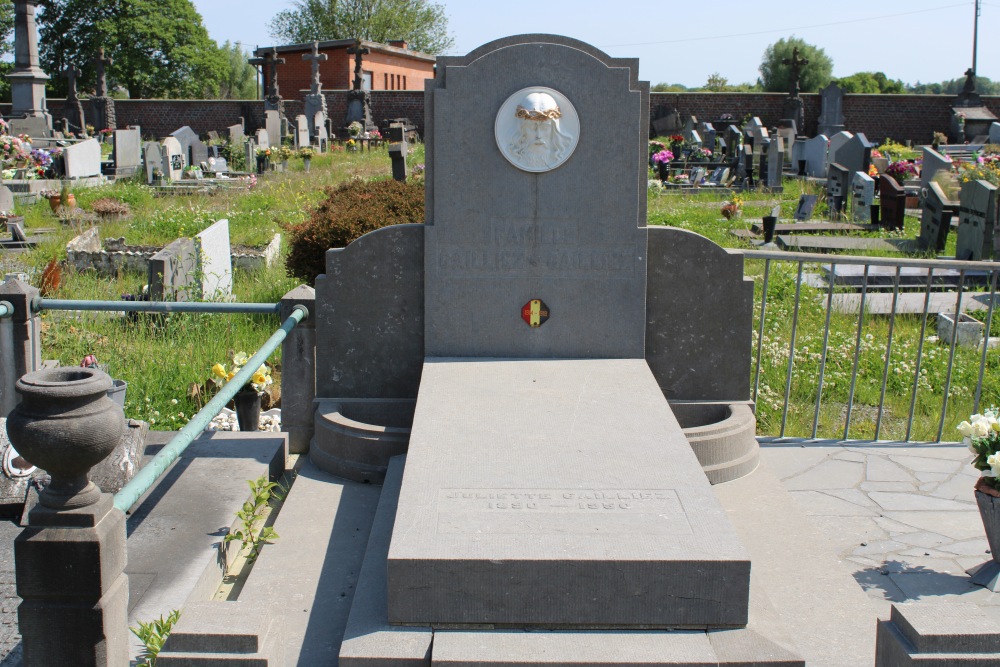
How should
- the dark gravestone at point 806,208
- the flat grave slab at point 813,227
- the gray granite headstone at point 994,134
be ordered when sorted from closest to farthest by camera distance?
the flat grave slab at point 813,227
the dark gravestone at point 806,208
the gray granite headstone at point 994,134

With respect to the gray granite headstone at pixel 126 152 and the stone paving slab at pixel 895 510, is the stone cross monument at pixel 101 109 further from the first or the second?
the stone paving slab at pixel 895 510

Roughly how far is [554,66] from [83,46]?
53040 millimetres

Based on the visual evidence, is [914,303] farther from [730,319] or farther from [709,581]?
[709,581]

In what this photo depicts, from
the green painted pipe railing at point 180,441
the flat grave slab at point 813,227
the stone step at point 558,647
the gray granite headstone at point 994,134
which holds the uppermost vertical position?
the gray granite headstone at point 994,134

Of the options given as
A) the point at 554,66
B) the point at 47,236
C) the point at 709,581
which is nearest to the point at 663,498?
the point at 709,581

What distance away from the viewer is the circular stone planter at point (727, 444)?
14.6 feet

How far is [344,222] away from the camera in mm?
9008

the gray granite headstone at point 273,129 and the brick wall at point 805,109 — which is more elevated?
the brick wall at point 805,109

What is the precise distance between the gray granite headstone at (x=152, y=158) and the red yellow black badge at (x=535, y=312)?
688 inches

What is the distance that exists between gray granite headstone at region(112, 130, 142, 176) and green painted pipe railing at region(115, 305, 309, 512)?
19.4 m

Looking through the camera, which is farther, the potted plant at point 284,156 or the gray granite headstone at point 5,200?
the potted plant at point 284,156

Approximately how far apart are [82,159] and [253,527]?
19088mm

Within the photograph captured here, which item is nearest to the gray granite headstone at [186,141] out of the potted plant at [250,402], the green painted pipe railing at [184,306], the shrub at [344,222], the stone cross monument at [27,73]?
the stone cross monument at [27,73]

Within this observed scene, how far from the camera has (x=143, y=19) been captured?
5112 cm
